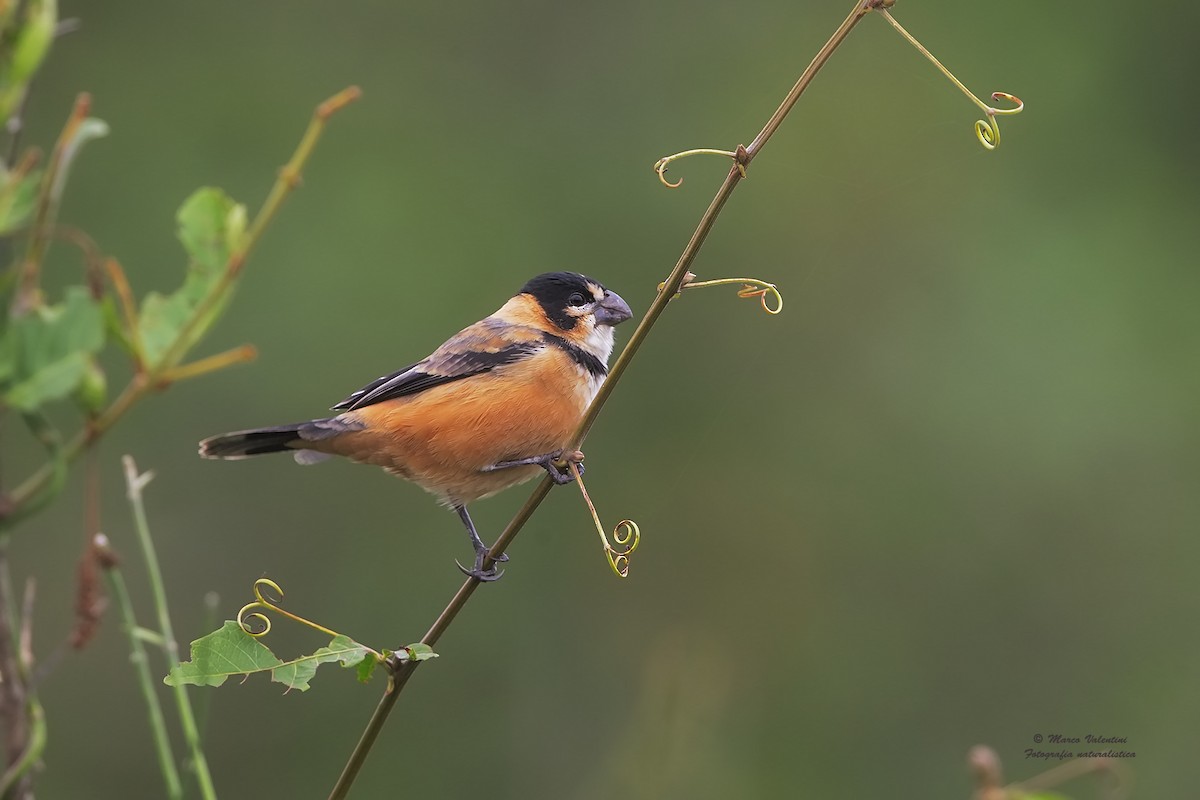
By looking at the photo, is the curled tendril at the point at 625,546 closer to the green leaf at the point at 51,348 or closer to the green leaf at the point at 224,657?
the green leaf at the point at 224,657

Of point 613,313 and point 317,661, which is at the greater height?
point 613,313

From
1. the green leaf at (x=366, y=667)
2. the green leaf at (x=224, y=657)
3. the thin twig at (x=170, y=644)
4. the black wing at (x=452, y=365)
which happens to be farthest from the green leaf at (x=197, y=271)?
the black wing at (x=452, y=365)

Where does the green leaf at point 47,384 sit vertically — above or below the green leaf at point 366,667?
above

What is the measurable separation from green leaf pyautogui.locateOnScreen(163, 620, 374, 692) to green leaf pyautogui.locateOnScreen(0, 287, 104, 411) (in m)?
0.77

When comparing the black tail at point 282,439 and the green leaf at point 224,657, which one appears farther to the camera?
the black tail at point 282,439

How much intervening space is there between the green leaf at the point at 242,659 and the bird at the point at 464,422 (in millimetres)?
1661

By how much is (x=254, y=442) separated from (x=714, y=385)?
528cm

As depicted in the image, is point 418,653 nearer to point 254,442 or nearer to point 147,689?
point 147,689

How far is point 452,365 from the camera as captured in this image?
3953 millimetres

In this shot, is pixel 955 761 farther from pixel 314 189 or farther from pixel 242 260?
pixel 242 260

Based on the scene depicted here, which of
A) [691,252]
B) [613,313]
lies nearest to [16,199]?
[691,252]

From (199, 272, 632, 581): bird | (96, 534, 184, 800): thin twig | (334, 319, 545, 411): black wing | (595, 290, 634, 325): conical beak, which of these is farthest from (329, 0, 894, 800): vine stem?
(595, 290, 634, 325): conical beak

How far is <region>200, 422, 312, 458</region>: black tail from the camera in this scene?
3.19 m

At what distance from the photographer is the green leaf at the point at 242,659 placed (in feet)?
5.42
